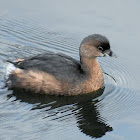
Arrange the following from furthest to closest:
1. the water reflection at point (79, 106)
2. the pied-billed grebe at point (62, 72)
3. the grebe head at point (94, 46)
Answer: the grebe head at point (94, 46), the pied-billed grebe at point (62, 72), the water reflection at point (79, 106)

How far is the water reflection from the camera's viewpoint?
879 cm

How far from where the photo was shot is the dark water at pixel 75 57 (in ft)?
28.2

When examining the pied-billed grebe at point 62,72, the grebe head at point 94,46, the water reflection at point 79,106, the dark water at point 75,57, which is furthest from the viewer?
the grebe head at point 94,46

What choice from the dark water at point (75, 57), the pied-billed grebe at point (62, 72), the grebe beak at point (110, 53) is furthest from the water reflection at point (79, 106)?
the grebe beak at point (110, 53)

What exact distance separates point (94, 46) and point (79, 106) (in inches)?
58.3

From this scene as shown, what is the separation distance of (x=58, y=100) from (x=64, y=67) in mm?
704

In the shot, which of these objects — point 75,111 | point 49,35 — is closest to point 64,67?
point 75,111

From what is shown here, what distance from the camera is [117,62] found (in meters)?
11.7

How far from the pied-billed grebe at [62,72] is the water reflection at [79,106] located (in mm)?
133

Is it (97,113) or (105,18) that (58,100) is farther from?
(105,18)

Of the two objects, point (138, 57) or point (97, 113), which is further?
point (138, 57)

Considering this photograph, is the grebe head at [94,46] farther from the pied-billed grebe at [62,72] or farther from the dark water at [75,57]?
the dark water at [75,57]

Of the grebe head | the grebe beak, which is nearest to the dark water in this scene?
the grebe beak

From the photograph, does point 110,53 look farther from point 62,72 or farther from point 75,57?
point 75,57
